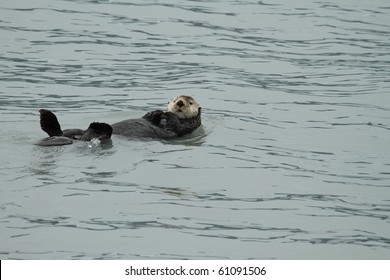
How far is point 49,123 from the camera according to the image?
8.52 meters

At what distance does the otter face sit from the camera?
374 inches

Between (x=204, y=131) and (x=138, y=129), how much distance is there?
1109mm

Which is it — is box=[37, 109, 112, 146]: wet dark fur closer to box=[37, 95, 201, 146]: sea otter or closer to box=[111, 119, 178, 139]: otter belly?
box=[37, 95, 201, 146]: sea otter

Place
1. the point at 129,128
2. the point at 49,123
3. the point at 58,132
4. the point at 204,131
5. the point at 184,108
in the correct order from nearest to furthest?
the point at 49,123 < the point at 58,132 < the point at 129,128 < the point at 184,108 < the point at 204,131

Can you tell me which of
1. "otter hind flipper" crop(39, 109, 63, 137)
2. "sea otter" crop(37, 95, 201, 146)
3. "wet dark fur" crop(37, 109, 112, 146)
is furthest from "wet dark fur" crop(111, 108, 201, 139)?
"otter hind flipper" crop(39, 109, 63, 137)

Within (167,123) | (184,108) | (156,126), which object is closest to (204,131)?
(184,108)

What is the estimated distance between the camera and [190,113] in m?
9.55

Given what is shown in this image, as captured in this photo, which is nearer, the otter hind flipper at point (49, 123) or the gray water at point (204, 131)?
the gray water at point (204, 131)

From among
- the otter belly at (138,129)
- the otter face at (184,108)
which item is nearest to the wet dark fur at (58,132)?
the otter belly at (138,129)

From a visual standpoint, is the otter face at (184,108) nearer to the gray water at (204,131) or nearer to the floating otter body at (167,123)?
the floating otter body at (167,123)

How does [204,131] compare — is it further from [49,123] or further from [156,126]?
[49,123]

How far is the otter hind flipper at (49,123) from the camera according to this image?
8.41 m

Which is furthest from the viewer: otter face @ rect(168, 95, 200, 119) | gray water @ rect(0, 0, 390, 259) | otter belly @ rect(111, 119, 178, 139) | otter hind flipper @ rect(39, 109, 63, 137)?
otter face @ rect(168, 95, 200, 119)

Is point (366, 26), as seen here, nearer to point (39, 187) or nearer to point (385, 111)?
point (385, 111)
